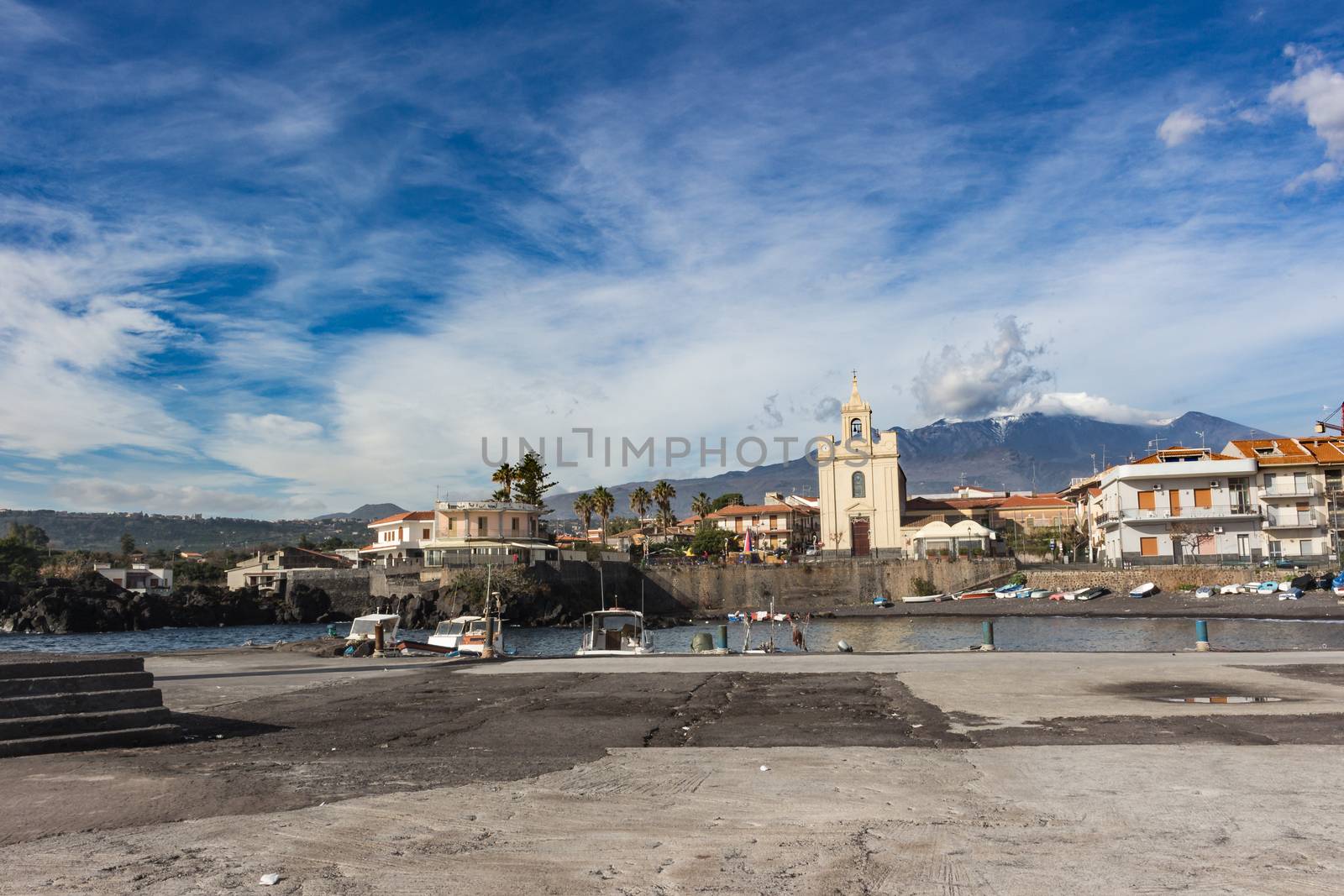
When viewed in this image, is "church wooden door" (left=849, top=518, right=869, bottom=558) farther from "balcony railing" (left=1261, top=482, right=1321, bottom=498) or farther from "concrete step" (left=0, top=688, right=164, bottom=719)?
"concrete step" (left=0, top=688, right=164, bottom=719)

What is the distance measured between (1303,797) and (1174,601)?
66.5 m

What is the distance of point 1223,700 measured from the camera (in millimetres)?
14531

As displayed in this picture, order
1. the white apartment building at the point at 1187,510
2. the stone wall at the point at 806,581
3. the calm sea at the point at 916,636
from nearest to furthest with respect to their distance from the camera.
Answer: the calm sea at the point at 916,636 < the white apartment building at the point at 1187,510 < the stone wall at the point at 806,581

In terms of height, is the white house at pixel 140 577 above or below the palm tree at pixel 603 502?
below

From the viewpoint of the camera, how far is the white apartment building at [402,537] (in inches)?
4085

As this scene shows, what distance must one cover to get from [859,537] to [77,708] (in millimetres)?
96082

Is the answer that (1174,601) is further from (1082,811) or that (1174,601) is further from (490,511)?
(1082,811)

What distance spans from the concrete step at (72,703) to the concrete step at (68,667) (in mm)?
321

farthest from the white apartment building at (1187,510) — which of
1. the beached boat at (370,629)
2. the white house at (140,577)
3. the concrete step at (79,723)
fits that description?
the white house at (140,577)

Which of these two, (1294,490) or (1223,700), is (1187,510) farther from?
(1223,700)

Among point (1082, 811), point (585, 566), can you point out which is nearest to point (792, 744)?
point (1082, 811)

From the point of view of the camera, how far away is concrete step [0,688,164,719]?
10.6m

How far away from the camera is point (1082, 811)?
778 centimetres

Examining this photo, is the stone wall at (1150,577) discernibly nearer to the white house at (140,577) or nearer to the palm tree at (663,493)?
the palm tree at (663,493)
